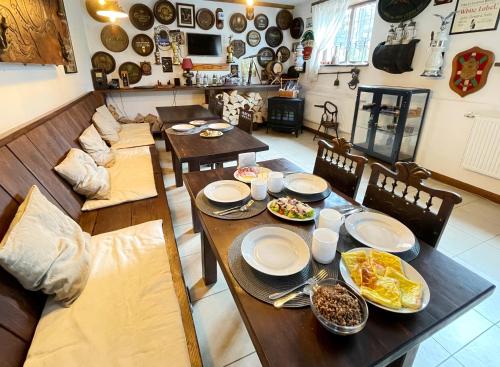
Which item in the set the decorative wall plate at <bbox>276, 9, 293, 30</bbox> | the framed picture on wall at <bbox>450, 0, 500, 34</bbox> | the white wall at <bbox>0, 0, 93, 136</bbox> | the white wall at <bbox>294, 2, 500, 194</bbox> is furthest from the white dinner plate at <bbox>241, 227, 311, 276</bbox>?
the decorative wall plate at <bbox>276, 9, 293, 30</bbox>

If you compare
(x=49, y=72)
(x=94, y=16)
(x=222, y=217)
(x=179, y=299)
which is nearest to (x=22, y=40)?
(x=49, y=72)

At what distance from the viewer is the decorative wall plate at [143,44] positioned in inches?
175

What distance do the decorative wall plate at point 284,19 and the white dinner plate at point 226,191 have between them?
5161mm

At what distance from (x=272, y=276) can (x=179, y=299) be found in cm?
46

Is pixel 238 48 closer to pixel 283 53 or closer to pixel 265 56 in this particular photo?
pixel 265 56

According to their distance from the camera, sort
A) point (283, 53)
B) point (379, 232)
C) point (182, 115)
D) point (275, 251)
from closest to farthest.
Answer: point (275, 251), point (379, 232), point (182, 115), point (283, 53)

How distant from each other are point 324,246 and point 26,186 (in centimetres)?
134

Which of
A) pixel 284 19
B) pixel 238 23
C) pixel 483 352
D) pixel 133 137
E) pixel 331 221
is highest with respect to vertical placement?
pixel 284 19

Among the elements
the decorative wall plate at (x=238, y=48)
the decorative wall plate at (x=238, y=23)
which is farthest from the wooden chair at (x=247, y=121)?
the decorative wall plate at (x=238, y=23)

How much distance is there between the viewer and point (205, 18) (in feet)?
15.5

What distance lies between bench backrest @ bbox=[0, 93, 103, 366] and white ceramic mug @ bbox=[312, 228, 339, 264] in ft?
3.15

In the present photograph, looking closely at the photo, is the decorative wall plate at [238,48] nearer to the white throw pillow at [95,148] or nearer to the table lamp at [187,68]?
the table lamp at [187,68]

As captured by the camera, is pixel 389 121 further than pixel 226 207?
Yes

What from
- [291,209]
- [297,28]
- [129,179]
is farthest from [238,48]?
[291,209]
